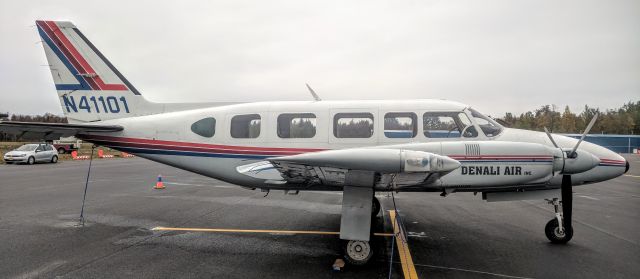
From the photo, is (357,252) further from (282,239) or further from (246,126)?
(246,126)

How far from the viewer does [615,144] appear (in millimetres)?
53750

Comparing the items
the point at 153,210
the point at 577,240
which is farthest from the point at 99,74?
the point at 577,240

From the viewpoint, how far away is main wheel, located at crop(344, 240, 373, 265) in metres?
5.75

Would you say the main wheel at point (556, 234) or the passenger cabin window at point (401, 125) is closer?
the main wheel at point (556, 234)

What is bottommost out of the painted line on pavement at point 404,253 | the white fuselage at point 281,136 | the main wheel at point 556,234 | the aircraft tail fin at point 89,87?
the painted line on pavement at point 404,253

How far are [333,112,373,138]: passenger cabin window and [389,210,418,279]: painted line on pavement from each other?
2.16 m

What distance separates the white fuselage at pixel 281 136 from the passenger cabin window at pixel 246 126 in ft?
0.07

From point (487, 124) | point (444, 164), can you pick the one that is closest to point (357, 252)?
point (444, 164)

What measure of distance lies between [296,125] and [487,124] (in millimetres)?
3831

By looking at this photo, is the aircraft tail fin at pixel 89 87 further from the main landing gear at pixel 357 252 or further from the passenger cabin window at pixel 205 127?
the main landing gear at pixel 357 252

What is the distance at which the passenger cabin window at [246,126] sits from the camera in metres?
7.61

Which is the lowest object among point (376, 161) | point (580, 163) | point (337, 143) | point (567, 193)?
point (567, 193)

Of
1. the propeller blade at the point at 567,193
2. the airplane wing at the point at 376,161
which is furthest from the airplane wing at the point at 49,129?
the propeller blade at the point at 567,193

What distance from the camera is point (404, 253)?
250 inches
